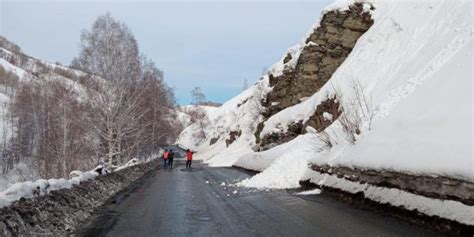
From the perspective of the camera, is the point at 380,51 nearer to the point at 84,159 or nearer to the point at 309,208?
the point at 309,208

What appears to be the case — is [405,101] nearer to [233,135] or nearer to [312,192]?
[312,192]

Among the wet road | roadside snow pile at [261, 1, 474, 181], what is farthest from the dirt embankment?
roadside snow pile at [261, 1, 474, 181]

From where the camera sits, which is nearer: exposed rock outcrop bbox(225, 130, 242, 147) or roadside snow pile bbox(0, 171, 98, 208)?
roadside snow pile bbox(0, 171, 98, 208)

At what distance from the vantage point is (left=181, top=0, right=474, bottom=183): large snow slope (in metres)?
8.90

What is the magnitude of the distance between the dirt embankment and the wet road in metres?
0.44

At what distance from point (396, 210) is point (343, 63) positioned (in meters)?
23.1

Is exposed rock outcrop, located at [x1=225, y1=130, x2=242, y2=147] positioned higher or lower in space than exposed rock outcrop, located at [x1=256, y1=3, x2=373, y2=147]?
lower

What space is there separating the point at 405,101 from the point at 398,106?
38 cm

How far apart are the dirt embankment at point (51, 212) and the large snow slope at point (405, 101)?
22.7 feet

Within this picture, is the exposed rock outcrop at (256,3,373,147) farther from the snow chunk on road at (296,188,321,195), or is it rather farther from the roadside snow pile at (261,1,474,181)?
the snow chunk on road at (296,188,321,195)

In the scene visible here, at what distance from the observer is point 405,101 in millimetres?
12750

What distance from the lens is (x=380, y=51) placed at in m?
27.5

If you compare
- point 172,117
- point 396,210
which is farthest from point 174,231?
point 172,117

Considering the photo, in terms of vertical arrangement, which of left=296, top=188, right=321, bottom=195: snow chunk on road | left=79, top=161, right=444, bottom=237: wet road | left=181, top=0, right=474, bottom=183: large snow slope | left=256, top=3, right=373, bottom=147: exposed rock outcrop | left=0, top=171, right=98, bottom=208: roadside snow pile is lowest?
left=79, top=161, right=444, bottom=237: wet road
